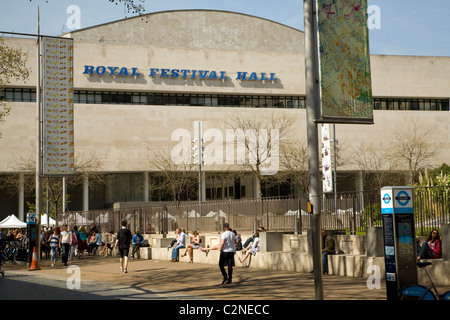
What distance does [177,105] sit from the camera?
204ft

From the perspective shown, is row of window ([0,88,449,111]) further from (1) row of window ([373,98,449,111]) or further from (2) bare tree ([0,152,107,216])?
(2) bare tree ([0,152,107,216])

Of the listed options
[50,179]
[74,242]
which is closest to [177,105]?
Answer: [50,179]

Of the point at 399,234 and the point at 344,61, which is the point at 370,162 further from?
the point at 344,61

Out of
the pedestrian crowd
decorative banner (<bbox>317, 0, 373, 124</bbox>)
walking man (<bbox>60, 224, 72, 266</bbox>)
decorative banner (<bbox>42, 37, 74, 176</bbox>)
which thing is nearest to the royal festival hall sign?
the pedestrian crowd

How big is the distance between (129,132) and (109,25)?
46.6 feet

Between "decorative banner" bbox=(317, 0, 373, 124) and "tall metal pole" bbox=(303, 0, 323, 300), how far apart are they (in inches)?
5.3

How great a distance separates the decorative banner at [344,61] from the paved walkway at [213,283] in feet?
14.0

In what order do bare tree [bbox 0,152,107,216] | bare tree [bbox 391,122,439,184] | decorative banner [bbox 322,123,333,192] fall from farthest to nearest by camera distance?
1. bare tree [bbox 391,122,439,184]
2. bare tree [bbox 0,152,107,216]
3. decorative banner [bbox 322,123,333,192]

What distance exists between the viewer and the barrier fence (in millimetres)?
17250

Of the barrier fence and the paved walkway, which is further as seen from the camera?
the barrier fence

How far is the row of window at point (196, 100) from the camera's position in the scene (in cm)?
5781

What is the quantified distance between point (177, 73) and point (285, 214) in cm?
4095

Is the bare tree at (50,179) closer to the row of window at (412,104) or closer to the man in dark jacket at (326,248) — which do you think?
the row of window at (412,104)
